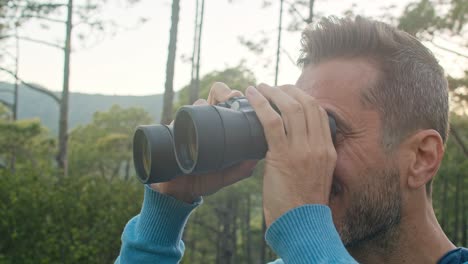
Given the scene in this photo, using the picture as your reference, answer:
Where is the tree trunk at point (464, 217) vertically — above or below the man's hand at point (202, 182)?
below

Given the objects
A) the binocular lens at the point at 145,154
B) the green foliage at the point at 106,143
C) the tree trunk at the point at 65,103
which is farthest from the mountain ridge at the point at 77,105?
the binocular lens at the point at 145,154

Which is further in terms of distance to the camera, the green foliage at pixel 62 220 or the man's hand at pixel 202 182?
the green foliage at pixel 62 220

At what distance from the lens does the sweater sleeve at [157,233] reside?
76.5 inches

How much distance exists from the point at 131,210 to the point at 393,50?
233 inches

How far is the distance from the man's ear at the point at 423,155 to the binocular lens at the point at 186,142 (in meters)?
0.64

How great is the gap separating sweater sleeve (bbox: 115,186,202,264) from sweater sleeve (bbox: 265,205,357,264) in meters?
0.68

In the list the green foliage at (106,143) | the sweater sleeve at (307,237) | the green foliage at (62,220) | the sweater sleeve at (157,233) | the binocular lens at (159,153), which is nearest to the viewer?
the sweater sleeve at (307,237)

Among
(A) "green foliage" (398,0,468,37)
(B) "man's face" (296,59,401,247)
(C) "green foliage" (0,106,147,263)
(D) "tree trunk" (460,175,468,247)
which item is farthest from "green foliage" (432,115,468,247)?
(B) "man's face" (296,59,401,247)

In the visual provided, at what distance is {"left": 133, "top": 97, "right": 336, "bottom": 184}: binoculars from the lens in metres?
1.45

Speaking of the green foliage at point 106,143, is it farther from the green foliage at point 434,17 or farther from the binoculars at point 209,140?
the binoculars at point 209,140

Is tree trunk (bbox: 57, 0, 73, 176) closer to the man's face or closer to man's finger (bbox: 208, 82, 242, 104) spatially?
man's finger (bbox: 208, 82, 242, 104)

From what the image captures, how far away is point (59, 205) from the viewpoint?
721cm

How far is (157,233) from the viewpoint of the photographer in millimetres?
1972

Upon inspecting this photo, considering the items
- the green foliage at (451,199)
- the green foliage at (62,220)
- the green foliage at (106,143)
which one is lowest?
the green foliage at (106,143)
